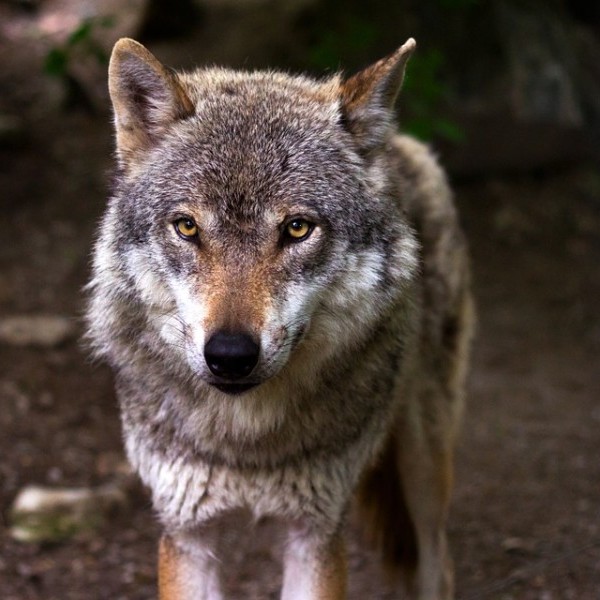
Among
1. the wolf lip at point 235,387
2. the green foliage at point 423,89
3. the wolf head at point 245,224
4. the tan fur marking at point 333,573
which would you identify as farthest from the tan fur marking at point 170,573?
the green foliage at point 423,89

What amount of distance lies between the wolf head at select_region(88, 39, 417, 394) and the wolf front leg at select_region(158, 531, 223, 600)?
720 mm

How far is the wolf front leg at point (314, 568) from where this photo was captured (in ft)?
12.1

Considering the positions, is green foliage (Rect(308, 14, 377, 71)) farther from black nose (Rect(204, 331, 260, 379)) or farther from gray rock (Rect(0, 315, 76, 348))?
black nose (Rect(204, 331, 260, 379))

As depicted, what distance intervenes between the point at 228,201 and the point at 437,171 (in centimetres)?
203

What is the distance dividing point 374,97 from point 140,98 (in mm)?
825

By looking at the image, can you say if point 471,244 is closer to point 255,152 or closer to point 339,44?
point 339,44

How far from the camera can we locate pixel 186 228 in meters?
3.27

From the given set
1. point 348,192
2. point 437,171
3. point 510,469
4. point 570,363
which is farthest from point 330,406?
point 570,363

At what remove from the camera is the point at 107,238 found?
3570 millimetres

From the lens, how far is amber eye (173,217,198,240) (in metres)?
3.25

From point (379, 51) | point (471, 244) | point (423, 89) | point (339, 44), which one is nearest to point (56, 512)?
point (423, 89)

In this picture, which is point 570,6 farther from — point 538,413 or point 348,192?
point 348,192

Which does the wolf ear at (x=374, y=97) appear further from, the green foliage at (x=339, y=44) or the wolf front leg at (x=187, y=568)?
the green foliage at (x=339, y=44)

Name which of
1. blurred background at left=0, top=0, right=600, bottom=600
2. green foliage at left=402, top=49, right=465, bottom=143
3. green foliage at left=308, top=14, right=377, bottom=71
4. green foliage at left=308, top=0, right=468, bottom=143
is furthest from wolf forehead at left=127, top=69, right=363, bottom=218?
green foliage at left=308, top=14, right=377, bottom=71
